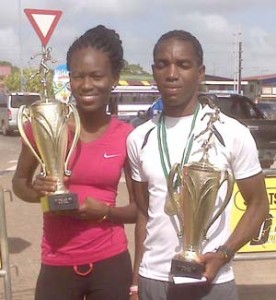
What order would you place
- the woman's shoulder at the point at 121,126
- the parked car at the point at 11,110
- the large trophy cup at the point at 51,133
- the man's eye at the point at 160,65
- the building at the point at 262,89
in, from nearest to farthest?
the man's eye at the point at 160,65
the large trophy cup at the point at 51,133
the woman's shoulder at the point at 121,126
the parked car at the point at 11,110
the building at the point at 262,89

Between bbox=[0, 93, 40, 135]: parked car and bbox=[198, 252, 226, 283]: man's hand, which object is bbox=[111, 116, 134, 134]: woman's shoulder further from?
bbox=[0, 93, 40, 135]: parked car

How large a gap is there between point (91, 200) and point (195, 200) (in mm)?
460

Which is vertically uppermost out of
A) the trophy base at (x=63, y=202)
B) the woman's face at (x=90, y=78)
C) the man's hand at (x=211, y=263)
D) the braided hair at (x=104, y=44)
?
the braided hair at (x=104, y=44)

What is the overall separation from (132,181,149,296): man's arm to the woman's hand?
32cm

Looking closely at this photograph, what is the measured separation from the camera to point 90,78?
299cm

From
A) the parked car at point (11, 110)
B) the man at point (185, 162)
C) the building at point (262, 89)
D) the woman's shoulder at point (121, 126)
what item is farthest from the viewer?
the building at point (262, 89)

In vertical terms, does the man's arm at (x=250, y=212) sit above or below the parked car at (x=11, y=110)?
A: above

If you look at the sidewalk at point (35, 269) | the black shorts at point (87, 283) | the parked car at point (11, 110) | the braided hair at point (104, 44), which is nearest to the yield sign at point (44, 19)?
the sidewalk at point (35, 269)

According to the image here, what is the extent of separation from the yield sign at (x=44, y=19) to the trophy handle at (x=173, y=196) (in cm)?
605

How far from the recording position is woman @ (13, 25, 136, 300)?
9.69 ft

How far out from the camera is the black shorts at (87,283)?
116 inches

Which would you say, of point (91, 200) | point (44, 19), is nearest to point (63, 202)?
point (91, 200)

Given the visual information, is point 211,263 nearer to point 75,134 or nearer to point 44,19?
point 75,134

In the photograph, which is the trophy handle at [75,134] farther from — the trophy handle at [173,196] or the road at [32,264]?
the road at [32,264]
